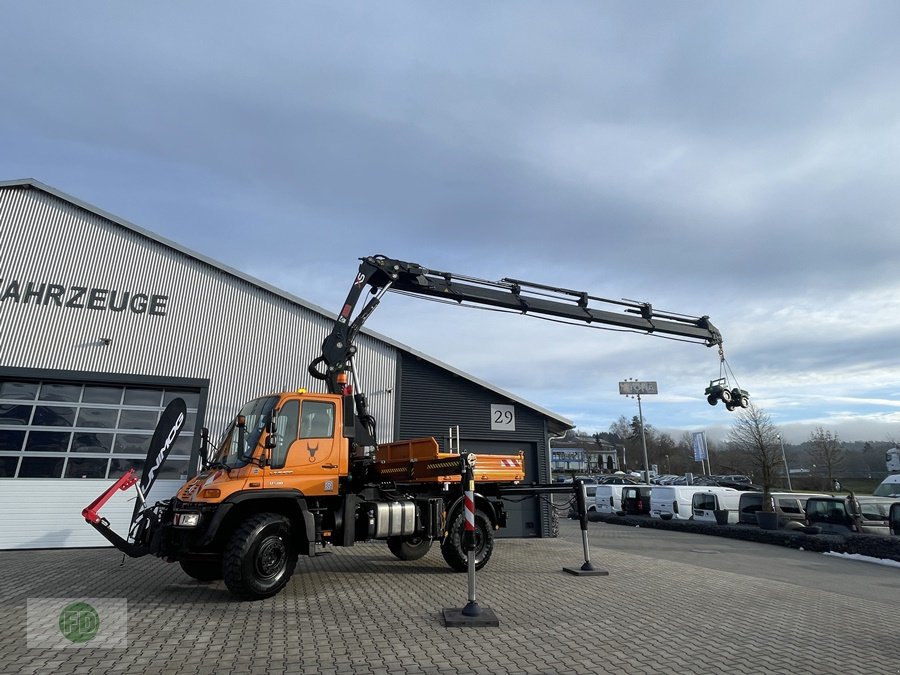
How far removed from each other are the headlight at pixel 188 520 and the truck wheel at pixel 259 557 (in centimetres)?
52

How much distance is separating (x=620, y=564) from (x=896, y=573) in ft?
21.8

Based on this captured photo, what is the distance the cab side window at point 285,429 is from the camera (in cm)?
770

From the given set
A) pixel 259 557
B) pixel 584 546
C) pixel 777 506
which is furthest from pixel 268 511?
pixel 777 506

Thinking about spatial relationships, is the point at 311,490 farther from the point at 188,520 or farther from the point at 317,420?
the point at 188,520

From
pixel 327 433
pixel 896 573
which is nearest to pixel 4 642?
pixel 327 433

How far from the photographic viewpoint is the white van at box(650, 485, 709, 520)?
2130 centimetres

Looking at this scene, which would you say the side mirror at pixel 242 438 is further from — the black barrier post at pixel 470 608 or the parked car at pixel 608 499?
the parked car at pixel 608 499

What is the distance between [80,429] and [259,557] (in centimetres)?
904

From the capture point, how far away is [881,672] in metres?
4.89

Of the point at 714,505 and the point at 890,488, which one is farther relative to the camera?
the point at 714,505

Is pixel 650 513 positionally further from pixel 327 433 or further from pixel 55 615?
pixel 55 615

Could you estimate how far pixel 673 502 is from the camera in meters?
21.5

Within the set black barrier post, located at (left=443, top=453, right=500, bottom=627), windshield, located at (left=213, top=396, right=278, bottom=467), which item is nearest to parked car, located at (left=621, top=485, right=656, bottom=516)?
black barrier post, located at (left=443, top=453, right=500, bottom=627)

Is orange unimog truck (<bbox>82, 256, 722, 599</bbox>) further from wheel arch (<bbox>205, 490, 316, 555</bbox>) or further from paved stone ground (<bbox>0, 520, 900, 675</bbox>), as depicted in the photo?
paved stone ground (<bbox>0, 520, 900, 675</bbox>)
